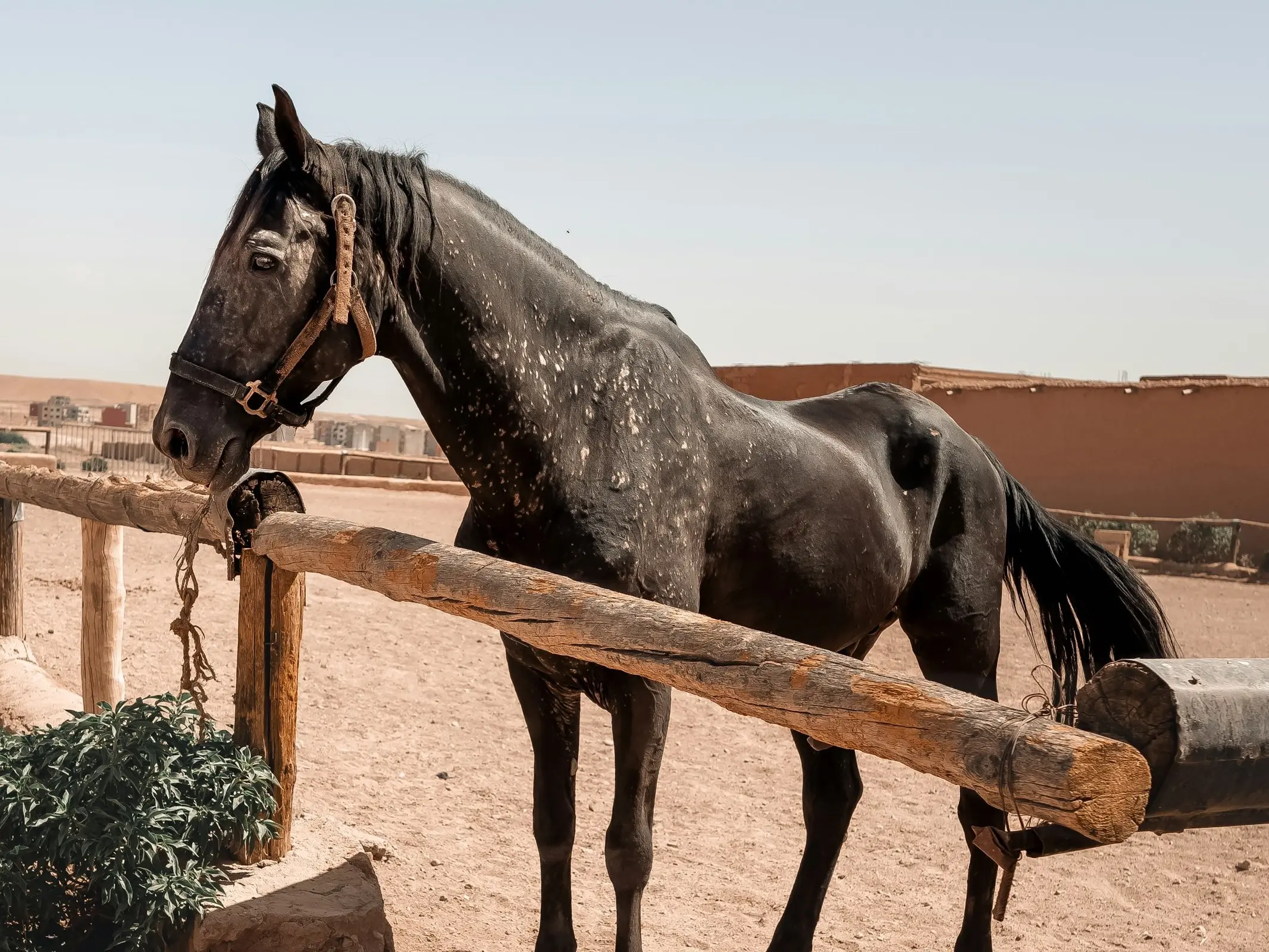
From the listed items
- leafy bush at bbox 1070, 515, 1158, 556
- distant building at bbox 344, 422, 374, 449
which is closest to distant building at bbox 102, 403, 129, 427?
distant building at bbox 344, 422, 374, 449

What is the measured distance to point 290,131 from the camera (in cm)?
231

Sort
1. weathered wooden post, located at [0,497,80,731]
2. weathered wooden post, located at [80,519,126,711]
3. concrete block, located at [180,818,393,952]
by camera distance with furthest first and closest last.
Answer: weathered wooden post, located at [80,519,126,711], weathered wooden post, located at [0,497,80,731], concrete block, located at [180,818,393,952]

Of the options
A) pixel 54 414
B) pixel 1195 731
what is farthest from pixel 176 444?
pixel 54 414

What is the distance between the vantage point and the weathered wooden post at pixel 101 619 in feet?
14.7

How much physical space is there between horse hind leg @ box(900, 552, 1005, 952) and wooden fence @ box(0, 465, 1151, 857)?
1.77 meters

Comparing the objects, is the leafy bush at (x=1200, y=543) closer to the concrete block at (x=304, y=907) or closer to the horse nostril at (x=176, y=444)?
the concrete block at (x=304, y=907)

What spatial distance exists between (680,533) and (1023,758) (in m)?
1.32

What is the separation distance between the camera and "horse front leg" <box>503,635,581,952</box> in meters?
2.87

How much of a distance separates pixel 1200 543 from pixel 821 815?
49.0 ft

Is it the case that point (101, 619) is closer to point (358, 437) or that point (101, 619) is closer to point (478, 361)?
point (478, 361)

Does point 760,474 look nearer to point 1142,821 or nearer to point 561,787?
point 561,787

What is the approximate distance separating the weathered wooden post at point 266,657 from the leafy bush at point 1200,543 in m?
16.2

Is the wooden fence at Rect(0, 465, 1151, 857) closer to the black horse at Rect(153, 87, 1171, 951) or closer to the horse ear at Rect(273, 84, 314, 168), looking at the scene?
the black horse at Rect(153, 87, 1171, 951)

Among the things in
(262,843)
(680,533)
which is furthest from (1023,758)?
(262,843)
